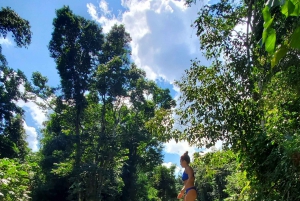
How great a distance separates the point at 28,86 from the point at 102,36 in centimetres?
580

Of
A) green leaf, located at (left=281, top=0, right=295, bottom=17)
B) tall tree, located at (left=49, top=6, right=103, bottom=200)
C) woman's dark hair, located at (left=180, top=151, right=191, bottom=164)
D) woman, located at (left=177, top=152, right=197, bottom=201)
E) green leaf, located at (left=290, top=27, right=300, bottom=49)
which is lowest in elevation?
green leaf, located at (left=290, top=27, right=300, bottom=49)

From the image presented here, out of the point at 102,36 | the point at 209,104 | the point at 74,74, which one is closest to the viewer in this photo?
the point at 209,104

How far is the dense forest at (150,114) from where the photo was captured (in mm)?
3361

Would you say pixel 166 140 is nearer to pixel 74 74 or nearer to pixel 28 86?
pixel 74 74

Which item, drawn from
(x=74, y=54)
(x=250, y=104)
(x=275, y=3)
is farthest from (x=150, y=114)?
(x=275, y=3)

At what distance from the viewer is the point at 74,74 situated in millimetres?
16078

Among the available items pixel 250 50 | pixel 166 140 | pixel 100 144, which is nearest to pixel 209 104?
pixel 166 140

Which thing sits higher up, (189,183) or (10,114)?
(10,114)

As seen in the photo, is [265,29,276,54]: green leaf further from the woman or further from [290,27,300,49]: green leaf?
the woman

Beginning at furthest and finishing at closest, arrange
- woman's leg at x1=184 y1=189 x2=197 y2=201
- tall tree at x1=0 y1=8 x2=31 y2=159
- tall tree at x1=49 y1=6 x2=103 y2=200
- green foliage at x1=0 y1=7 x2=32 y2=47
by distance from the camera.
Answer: tall tree at x1=49 y1=6 x2=103 y2=200 < tall tree at x1=0 y1=8 x2=31 y2=159 < green foliage at x1=0 y1=7 x2=32 y2=47 < woman's leg at x1=184 y1=189 x2=197 y2=201

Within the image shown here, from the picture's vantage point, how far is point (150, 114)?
59.9 ft

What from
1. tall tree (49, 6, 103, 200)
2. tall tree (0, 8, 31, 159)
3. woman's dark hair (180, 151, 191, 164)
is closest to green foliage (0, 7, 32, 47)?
tall tree (0, 8, 31, 159)

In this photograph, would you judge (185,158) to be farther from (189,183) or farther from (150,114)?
(150,114)

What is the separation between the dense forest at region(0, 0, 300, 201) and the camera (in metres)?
3.36
